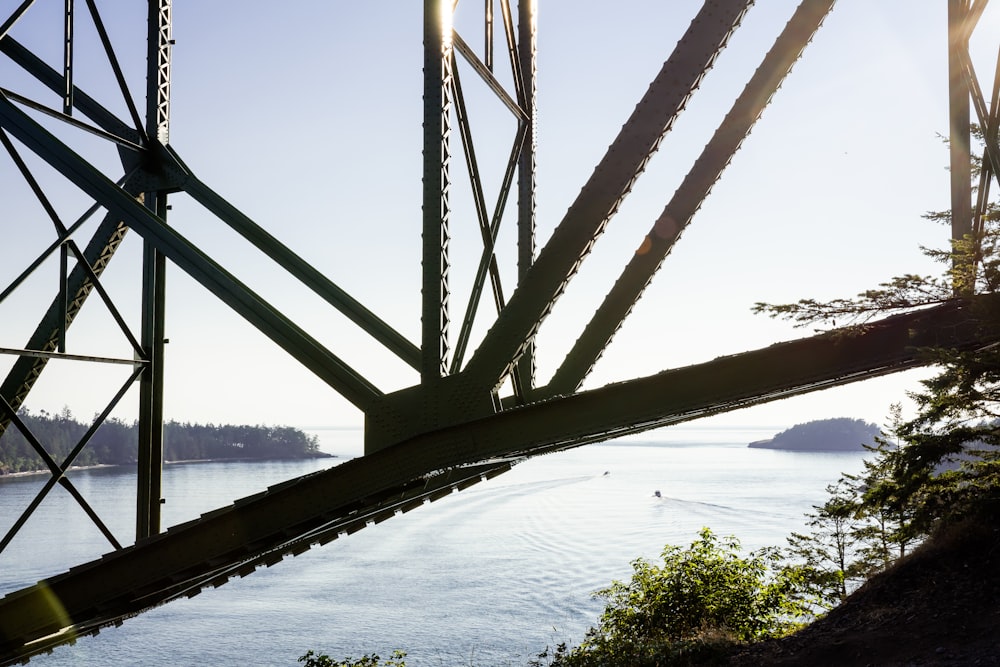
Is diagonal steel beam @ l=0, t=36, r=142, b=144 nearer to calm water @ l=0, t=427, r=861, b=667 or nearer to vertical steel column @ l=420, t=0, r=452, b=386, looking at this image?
vertical steel column @ l=420, t=0, r=452, b=386

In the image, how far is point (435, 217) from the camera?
507cm

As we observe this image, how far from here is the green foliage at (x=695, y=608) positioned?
13.5 metres

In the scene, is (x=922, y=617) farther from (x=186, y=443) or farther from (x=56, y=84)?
(x=186, y=443)

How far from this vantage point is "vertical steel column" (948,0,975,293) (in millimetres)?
6562

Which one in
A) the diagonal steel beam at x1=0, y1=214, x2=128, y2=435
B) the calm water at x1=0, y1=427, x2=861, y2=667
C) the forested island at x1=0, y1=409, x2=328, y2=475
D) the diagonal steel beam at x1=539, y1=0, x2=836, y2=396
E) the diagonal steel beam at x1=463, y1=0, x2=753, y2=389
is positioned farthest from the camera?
the forested island at x1=0, y1=409, x2=328, y2=475

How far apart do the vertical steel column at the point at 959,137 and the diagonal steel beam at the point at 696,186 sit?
2727 millimetres

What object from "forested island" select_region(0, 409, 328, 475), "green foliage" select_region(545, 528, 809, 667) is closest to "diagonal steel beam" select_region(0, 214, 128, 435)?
"green foliage" select_region(545, 528, 809, 667)

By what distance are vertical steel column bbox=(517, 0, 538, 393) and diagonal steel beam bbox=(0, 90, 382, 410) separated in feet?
10.1

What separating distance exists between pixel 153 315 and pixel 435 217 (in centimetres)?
446

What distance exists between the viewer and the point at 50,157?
6.12 metres

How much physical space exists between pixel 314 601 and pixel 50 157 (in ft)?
218

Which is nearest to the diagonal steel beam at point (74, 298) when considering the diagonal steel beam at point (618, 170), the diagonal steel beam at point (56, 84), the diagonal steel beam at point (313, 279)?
the diagonal steel beam at point (56, 84)

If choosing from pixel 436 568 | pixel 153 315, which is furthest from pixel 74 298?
pixel 436 568

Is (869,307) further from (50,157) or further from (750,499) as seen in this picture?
(750,499)
